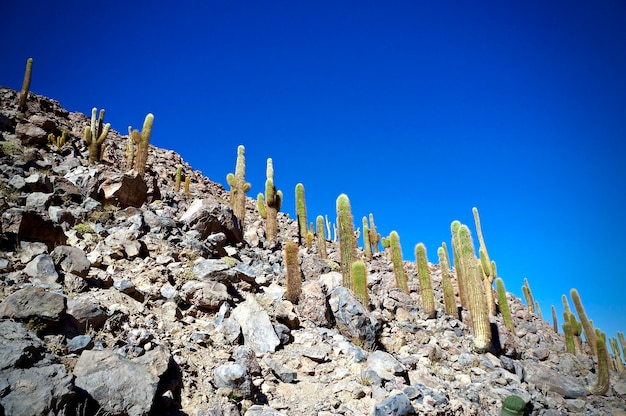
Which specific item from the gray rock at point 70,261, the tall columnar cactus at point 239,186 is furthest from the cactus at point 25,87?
the gray rock at point 70,261

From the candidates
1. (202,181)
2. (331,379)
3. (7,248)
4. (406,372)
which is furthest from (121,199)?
(202,181)

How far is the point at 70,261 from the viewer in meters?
6.16

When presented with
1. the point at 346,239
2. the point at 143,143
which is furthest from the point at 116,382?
the point at 143,143

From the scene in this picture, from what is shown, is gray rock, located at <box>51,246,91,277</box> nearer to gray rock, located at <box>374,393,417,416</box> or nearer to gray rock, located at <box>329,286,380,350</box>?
gray rock, located at <box>329,286,380,350</box>

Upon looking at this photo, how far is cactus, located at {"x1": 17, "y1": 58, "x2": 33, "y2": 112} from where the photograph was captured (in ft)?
51.4

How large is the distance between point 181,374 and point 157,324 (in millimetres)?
1362

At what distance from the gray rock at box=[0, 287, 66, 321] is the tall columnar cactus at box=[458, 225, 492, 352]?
9.84 metres

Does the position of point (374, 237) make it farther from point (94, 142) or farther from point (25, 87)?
point (25, 87)

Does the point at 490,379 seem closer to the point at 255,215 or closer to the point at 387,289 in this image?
the point at 387,289

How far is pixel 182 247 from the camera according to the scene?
28.7ft

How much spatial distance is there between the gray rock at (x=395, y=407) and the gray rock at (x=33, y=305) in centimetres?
451

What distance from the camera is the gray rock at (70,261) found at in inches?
240

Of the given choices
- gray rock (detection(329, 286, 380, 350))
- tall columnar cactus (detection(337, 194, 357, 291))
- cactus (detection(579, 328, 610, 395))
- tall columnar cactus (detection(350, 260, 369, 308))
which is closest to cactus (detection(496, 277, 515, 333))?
cactus (detection(579, 328, 610, 395))

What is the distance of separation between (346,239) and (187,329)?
5.72 metres
